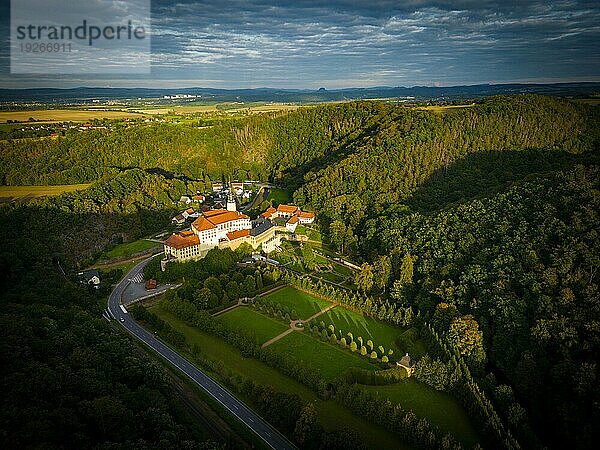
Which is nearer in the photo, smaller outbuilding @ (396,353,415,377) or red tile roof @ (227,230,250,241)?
smaller outbuilding @ (396,353,415,377)

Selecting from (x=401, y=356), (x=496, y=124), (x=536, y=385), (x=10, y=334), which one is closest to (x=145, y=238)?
(x=10, y=334)

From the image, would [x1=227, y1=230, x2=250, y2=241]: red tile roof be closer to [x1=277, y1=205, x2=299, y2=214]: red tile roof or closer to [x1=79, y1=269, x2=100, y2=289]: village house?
[x1=277, y1=205, x2=299, y2=214]: red tile roof

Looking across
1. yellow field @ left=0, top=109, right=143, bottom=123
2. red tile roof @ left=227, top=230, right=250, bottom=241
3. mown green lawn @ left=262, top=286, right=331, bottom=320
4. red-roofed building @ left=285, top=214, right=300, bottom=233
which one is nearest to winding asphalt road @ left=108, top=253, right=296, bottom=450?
mown green lawn @ left=262, top=286, right=331, bottom=320

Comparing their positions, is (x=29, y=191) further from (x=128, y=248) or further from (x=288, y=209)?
(x=288, y=209)

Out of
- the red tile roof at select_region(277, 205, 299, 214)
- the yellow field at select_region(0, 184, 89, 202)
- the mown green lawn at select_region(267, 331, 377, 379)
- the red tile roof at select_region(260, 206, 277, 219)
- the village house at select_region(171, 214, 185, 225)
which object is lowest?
the mown green lawn at select_region(267, 331, 377, 379)

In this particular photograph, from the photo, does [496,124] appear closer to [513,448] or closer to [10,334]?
[513,448]

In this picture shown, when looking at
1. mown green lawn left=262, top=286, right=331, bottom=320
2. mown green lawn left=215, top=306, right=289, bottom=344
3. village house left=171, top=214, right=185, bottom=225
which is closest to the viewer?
mown green lawn left=215, top=306, right=289, bottom=344
